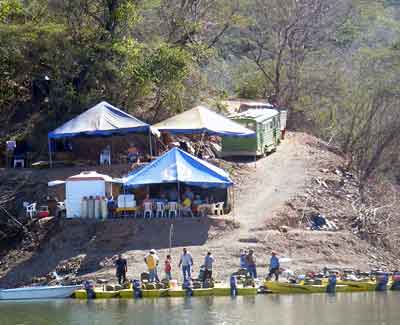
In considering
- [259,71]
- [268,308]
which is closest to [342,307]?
[268,308]

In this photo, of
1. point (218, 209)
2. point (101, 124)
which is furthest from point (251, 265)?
point (101, 124)

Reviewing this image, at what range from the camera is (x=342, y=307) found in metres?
32.9

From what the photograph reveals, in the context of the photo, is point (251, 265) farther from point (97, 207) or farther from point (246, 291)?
point (97, 207)

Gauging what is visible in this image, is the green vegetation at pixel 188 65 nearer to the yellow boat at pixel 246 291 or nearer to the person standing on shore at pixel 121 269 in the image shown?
the person standing on shore at pixel 121 269

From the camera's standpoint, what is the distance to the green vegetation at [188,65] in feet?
155

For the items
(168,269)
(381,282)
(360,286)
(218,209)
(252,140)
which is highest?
(252,140)

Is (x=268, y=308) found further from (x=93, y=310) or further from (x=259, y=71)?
(x=259, y=71)

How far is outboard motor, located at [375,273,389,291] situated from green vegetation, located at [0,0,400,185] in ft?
48.8

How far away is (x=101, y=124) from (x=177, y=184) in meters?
4.36

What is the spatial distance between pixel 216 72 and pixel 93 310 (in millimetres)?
32933

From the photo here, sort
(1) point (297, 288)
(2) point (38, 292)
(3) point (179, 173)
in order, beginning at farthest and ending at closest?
(3) point (179, 173), (2) point (38, 292), (1) point (297, 288)

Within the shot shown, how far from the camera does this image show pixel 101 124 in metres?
43.6

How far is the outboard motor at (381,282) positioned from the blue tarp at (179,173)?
664 centimetres

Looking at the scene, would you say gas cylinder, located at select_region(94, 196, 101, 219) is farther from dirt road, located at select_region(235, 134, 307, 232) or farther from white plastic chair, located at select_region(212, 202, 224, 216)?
dirt road, located at select_region(235, 134, 307, 232)
